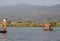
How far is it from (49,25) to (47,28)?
2.76m

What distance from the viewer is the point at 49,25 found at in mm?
133500

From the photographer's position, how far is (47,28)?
131375mm
